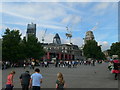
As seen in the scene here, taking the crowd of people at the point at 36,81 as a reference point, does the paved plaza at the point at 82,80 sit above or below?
below

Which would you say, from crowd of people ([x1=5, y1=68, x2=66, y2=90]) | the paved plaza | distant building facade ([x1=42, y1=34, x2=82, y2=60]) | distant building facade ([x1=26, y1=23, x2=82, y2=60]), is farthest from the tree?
distant building facade ([x1=42, y1=34, x2=82, y2=60])

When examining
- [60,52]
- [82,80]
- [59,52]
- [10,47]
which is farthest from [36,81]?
[60,52]

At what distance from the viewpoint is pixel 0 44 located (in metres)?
51.4

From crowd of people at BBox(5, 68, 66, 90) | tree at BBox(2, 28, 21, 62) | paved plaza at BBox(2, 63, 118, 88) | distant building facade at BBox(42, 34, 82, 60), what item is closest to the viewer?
crowd of people at BBox(5, 68, 66, 90)

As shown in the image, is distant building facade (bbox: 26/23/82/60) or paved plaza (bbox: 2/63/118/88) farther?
distant building facade (bbox: 26/23/82/60)

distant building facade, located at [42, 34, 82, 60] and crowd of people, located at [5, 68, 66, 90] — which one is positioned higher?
distant building facade, located at [42, 34, 82, 60]

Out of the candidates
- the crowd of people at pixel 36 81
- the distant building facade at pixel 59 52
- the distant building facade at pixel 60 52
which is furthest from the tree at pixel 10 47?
the distant building facade at pixel 60 52

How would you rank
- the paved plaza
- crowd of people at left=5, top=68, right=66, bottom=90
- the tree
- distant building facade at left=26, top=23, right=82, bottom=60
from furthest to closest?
distant building facade at left=26, top=23, right=82, bottom=60
the tree
the paved plaza
crowd of people at left=5, top=68, right=66, bottom=90

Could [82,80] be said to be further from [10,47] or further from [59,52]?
[59,52]

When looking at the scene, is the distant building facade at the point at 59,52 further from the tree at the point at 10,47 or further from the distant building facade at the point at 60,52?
the tree at the point at 10,47

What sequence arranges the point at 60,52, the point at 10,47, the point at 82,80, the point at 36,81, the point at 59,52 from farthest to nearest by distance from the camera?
the point at 60,52 < the point at 59,52 < the point at 10,47 < the point at 82,80 < the point at 36,81

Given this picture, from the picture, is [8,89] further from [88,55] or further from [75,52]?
[75,52]

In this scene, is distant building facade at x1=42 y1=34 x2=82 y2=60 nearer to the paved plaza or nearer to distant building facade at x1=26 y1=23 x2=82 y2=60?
distant building facade at x1=26 y1=23 x2=82 y2=60

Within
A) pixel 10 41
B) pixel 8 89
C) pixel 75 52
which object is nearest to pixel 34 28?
pixel 10 41
